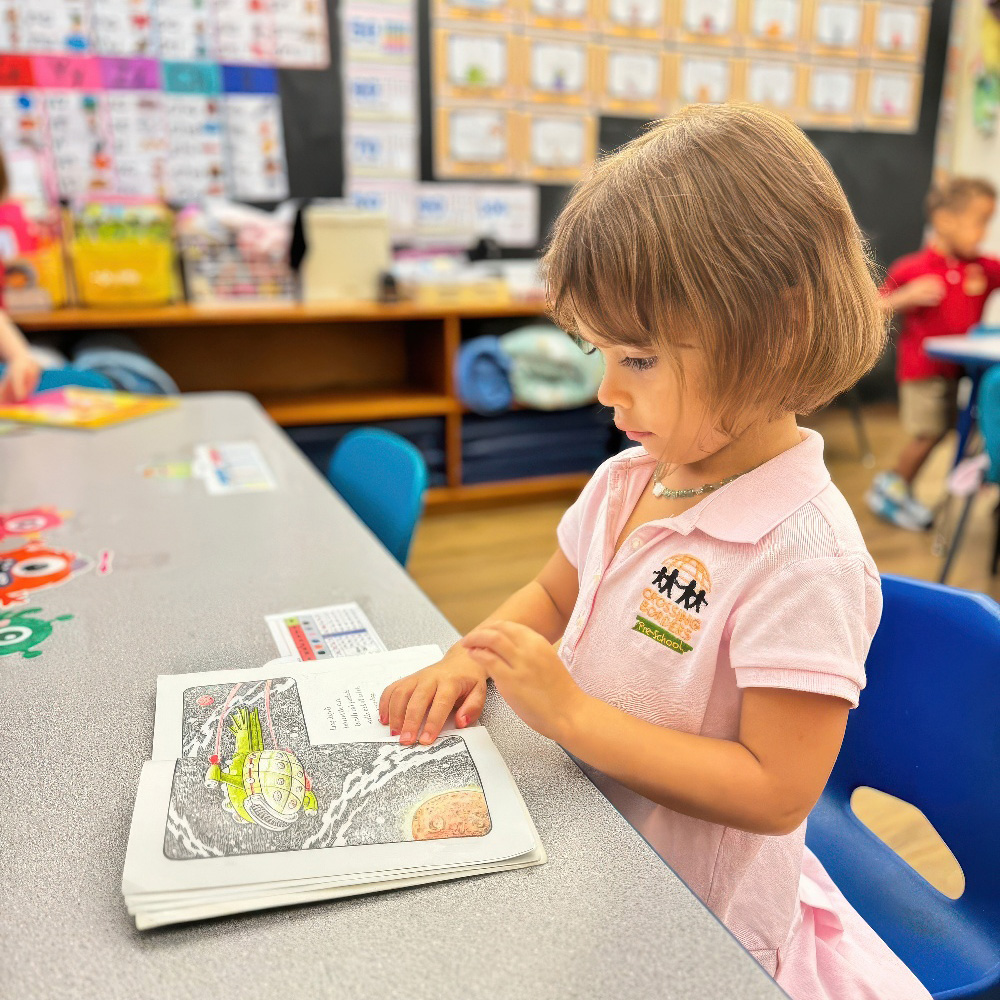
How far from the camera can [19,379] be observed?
1781 millimetres

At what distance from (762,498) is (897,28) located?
4387 mm

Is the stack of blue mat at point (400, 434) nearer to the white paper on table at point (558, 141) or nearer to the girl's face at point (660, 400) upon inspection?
the white paper on table at point (558, 141)

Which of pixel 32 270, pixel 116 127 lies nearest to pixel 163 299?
pixel 32 270

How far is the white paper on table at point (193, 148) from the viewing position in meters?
3.01

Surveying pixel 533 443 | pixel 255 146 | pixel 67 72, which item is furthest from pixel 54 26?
pixel 533 443

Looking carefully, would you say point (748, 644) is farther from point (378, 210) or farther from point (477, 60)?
point (477, 60)

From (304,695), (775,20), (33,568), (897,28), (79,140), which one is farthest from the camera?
(897,28)

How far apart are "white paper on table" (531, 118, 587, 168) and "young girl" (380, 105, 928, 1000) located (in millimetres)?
3117

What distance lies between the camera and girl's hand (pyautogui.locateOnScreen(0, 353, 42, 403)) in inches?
70.2

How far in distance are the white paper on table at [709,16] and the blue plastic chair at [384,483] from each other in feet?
9.71

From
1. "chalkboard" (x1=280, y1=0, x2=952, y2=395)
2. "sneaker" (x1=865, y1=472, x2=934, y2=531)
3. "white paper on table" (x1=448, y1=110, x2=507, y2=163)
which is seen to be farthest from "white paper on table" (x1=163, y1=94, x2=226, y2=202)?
"sneaker" (x1=865, y1=472, x2=934, y2=531)

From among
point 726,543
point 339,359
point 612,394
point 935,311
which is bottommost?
point 339,359

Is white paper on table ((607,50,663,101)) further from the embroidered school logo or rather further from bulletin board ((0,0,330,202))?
the embroidered school logo

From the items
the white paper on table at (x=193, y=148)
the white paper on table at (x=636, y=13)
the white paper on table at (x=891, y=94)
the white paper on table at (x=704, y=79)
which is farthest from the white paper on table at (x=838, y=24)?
the white paper on table at (x=193, y=148)
